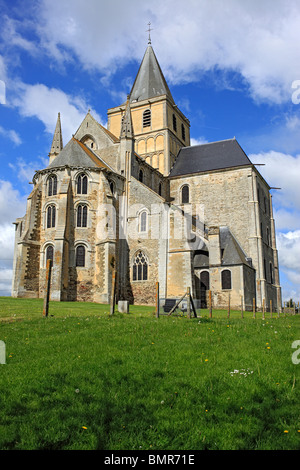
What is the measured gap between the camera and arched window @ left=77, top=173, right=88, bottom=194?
29.8 m

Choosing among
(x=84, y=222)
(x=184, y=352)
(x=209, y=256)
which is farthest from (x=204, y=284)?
(x=184, y=352)

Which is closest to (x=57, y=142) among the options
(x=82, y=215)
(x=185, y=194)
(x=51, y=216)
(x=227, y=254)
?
(x=51, y=216)

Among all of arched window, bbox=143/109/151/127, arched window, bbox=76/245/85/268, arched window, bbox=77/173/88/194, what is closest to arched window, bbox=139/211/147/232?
arched window, bbox=77/173/88/194

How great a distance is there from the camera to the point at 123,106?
47500mm

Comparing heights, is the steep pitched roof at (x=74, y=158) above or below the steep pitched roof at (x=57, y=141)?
below

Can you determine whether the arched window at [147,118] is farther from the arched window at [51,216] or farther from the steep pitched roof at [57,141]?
the arched window at [51,216]

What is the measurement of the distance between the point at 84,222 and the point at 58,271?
476 centimetres

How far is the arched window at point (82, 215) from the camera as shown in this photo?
29250mm

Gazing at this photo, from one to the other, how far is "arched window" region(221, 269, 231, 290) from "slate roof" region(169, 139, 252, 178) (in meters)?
12.9

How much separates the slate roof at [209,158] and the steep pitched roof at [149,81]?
8.75 metres

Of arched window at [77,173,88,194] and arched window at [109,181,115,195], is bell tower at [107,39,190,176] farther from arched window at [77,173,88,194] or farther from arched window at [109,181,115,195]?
arched window at [77,173,88,194]

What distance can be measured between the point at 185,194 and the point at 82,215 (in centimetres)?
1563

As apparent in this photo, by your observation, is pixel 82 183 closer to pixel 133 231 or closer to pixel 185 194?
pixel 133 231

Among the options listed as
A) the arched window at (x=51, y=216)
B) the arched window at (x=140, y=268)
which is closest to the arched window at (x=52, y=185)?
the arched window at (x=51, y=216)
